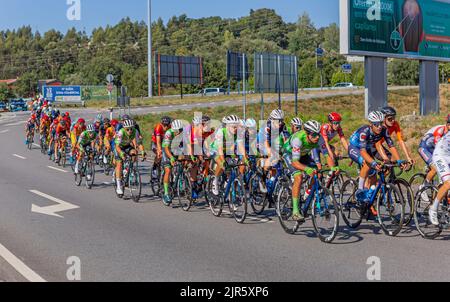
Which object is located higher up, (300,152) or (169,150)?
(300,152)

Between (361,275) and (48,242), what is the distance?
4.78 metres

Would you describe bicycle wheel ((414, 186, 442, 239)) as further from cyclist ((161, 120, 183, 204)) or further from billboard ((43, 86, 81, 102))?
billboard ((43, 86, 81, 102))

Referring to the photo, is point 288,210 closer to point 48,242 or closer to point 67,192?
point 48,242

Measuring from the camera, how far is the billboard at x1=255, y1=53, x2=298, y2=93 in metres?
26.4

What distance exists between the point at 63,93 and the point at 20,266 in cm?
6887

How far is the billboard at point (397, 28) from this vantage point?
2402 cm

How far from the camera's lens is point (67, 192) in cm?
1438

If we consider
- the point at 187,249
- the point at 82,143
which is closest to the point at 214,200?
the point at 187,249

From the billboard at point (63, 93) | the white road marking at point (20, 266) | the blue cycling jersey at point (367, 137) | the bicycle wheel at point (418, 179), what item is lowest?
the white road marking at point (20, 266)

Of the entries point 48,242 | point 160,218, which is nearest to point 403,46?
point 160,218

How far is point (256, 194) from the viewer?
10.9 metres

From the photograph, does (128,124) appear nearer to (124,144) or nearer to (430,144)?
(124,144)

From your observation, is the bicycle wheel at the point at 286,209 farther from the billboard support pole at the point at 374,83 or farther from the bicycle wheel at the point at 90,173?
the billboard support pole at the point at 374,83

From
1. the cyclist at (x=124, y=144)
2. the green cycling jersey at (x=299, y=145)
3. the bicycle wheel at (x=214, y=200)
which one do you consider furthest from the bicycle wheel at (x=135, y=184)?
the green cycling jersey at (x=299, y=145)
